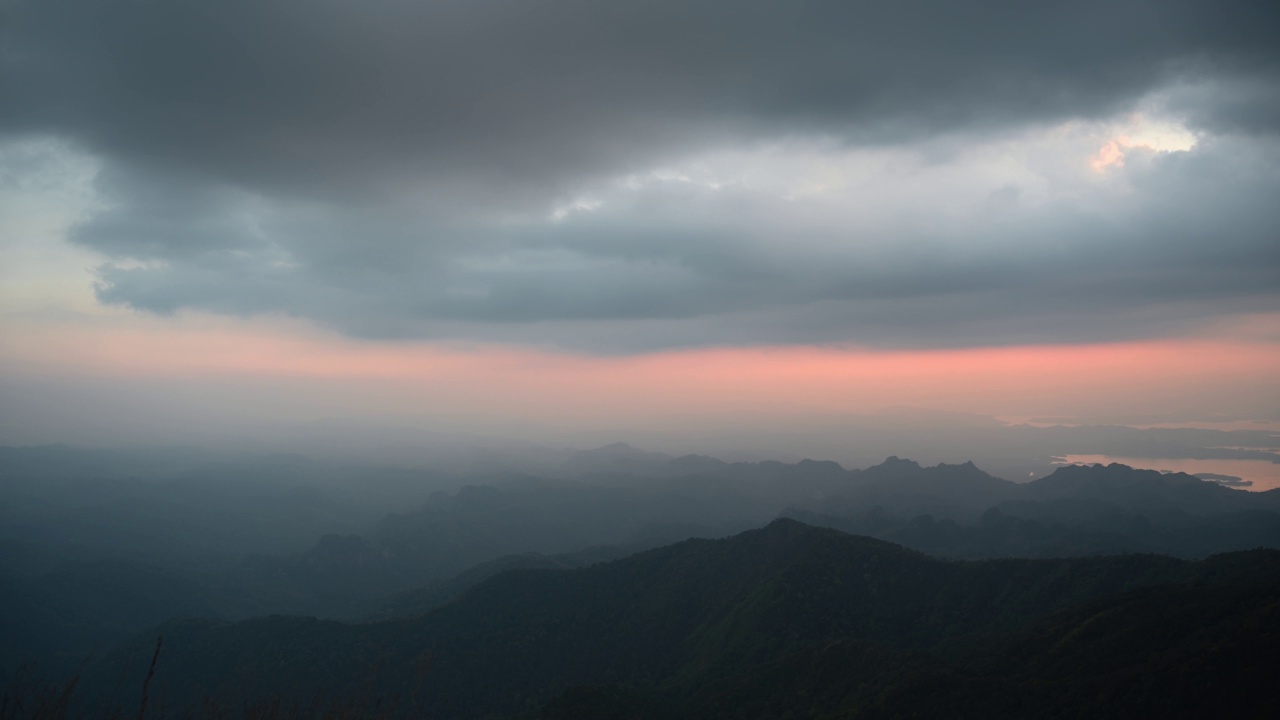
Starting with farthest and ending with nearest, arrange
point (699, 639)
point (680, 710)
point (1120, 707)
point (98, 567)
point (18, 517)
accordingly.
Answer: point (18, 517) < point (98, 567) < point (699, 639) < point (680, 710) < point (1120, 707)

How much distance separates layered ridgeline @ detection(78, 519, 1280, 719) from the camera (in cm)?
3919

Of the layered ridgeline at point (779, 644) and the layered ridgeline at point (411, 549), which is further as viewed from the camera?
the layered ridgeline at point (411, 549)

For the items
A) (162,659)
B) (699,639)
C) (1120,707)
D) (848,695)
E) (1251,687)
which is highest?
(1251,687)

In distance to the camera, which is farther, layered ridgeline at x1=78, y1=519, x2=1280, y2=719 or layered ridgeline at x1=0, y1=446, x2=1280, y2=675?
layered ridgeline at x1=0, y1=446, x2=1280, y2=675

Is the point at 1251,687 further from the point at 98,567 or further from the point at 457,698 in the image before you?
the point at 98,567

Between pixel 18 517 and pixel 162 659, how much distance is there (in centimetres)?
15801

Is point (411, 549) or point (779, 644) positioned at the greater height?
point (779, 644)

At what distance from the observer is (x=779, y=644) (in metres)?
65.5

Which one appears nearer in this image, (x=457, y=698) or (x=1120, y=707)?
(x=1120, y=707)

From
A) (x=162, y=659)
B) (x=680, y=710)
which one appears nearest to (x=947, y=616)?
(x=680, y=710)

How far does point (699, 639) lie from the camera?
7362cm

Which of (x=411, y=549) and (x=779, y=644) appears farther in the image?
(x=411, y=549)

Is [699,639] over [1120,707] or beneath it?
beneath

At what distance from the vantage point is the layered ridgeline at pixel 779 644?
3919 centimetres
